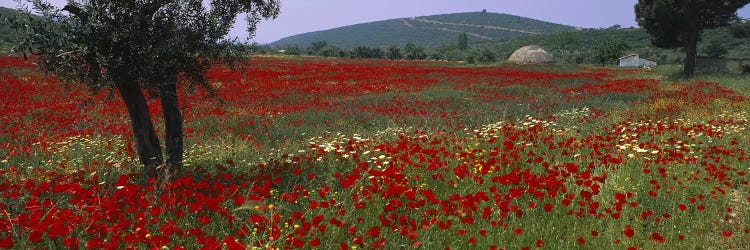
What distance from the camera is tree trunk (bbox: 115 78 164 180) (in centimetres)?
620

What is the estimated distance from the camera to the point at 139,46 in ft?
18.5

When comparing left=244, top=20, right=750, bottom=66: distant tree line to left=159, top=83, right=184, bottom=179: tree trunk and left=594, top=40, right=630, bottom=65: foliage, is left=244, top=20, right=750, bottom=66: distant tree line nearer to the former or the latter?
left=594, top=40, right=630, bottom=65: foliage

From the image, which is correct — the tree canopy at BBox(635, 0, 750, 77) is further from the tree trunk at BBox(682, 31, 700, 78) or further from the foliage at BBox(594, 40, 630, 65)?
the foliage at BBox(594, 40, 630, 65)

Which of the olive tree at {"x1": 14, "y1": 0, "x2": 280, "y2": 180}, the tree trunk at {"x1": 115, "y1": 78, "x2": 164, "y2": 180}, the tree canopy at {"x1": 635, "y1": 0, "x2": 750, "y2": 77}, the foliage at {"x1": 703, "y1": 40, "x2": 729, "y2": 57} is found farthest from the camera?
the foliage at {"x1": 703, "y1": 40, "x2": 729, "y2": 57}

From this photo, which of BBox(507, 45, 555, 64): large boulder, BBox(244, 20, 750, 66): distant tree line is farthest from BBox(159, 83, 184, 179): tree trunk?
BBox(507, 45, 555, 64): large boulder

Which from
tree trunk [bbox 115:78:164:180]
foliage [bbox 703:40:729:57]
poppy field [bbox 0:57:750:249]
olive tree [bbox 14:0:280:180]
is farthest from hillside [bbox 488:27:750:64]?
tree trunk [bbox 115:78:164:180]

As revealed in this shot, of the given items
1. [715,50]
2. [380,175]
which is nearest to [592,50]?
[715,50]

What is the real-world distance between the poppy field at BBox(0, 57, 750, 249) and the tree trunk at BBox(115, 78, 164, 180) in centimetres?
32

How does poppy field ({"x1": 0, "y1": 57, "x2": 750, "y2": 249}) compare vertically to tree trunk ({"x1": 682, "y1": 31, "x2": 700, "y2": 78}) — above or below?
below

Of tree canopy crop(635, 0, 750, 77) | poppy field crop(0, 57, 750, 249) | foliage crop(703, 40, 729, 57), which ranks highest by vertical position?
tree canopy crop(635, 0, 750, 77)

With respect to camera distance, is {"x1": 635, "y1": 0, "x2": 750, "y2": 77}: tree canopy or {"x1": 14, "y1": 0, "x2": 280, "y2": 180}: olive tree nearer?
{"x1": 14, "y1": 0, "x2": 280, "y2": 180}: olive tree

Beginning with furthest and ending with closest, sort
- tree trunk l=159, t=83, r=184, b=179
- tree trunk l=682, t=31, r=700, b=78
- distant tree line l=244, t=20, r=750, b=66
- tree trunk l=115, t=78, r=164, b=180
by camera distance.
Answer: distant tree line l=244, t=20, r=750, b=66
tree trunk l=682, t=31, r=700, b=78
tree trunk l=159, t=83, r=184, b=179
tree trunk l=115, t=78, r=164, b=180

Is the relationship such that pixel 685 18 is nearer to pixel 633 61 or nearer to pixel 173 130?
pixel 173 130

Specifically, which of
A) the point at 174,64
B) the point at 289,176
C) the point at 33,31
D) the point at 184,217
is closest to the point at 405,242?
the point at 184,217
